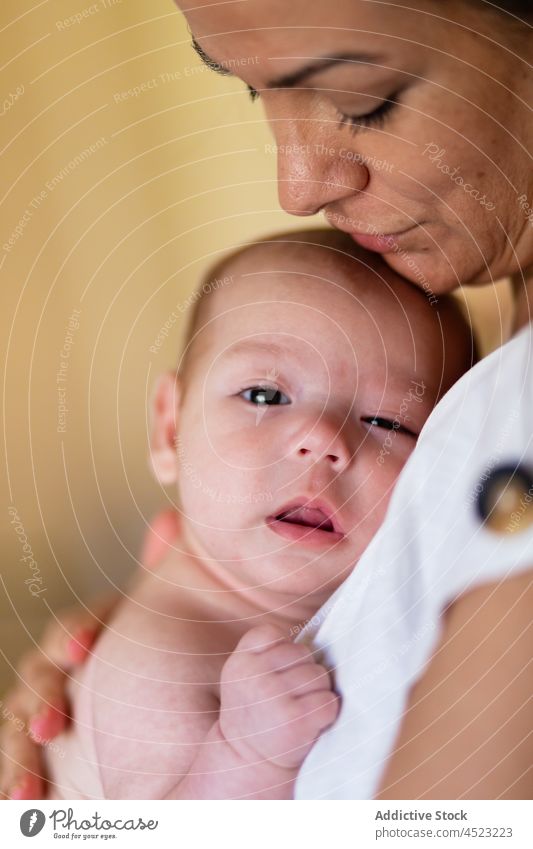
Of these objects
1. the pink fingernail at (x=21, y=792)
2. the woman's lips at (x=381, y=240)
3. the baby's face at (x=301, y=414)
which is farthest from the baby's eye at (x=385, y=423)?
the pink fingernail at (x=21, y=792)

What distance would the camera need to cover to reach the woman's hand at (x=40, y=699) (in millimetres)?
587

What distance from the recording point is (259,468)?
0.57m

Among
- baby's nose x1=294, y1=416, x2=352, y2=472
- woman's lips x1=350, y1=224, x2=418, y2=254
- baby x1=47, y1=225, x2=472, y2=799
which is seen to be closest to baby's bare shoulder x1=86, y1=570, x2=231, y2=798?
baby x1=47, y1=225, x2=472, y2=799

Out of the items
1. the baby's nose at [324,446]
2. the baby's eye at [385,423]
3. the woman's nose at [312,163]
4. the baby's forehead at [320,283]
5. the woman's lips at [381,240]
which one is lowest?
the baby's nose at [324,446]

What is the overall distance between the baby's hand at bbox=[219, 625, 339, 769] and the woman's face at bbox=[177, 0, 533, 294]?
0.85 ft

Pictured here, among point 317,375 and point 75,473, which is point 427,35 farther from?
point 75,473

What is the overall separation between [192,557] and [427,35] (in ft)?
1.17

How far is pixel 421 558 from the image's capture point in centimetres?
49

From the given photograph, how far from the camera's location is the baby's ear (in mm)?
615

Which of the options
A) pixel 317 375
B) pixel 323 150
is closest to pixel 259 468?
pixel 317 375

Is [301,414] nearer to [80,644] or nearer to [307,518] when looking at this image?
[307,518]

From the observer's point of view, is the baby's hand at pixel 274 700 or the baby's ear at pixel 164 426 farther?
the baby's ear at pixel 164 426

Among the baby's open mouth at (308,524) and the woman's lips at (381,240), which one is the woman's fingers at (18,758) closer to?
the baby's open mouth at (308,524)

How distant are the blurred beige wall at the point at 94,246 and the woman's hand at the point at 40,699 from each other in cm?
1
